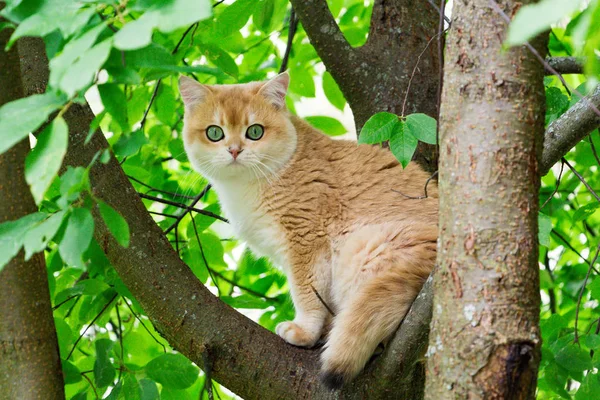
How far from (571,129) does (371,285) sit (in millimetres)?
870

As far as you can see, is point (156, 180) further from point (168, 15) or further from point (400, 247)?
point (168, 15)

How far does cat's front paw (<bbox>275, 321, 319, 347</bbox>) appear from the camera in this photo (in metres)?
2.76

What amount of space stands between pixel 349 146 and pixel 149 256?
1353mm

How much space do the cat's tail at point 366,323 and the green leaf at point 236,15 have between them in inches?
51.0

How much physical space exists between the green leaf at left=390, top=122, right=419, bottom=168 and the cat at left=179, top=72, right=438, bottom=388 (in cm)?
58

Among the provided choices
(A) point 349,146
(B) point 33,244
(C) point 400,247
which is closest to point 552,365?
(C) point 400,247

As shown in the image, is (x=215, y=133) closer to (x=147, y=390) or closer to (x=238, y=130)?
(x=238, y=130)

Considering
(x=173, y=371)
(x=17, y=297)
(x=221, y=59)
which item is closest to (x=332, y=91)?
(x=221, y=59)

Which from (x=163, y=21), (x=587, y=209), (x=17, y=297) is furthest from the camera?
(x=587, y=209)

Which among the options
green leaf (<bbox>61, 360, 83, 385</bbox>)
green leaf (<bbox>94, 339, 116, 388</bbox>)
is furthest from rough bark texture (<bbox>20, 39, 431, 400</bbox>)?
green leaf (<bbox>61, 360, 83, 385</bbox>)

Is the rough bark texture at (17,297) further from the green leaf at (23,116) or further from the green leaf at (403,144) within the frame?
the green leaf at (403,144)

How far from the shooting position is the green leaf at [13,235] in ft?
4.36

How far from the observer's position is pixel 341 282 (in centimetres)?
298

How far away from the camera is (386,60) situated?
3.34m
